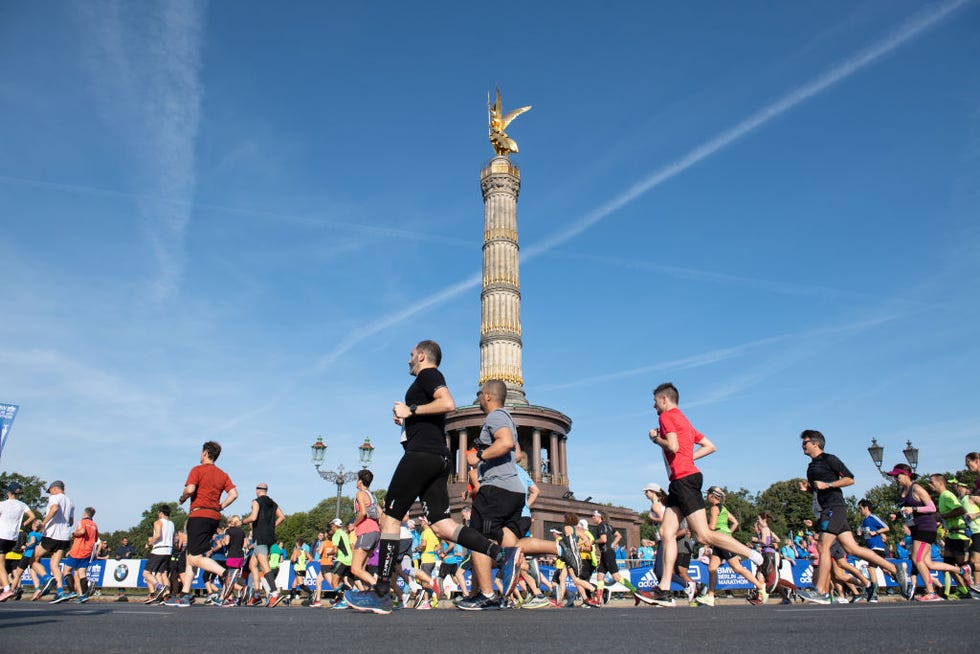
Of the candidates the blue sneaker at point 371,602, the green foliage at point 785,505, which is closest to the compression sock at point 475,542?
the blue sneaker at point 371,602

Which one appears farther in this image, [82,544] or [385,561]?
[82,544]

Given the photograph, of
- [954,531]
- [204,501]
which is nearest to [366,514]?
[204,501]

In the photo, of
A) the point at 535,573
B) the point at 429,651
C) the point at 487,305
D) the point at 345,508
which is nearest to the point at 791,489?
the point at 487,305

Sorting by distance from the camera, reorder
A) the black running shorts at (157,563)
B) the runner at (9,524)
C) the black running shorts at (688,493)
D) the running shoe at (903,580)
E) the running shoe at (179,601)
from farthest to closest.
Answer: the black running shorts at (157,563) < the runner at (9,524) < the running shoe at (179,601) < the running shoe at (903,580) < the black running shorts at (688,493)

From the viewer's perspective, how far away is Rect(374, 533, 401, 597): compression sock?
5.50 meters

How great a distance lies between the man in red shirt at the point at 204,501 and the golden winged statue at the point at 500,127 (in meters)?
37.7

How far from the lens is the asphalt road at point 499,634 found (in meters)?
2.96

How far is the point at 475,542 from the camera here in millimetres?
5453

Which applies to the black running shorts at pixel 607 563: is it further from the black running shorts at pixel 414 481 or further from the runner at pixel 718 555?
the black running shorts at pixel 414 481

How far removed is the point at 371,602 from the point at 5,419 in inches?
400

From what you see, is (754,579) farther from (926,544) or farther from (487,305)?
(487,305)

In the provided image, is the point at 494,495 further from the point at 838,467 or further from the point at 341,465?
the point at 341,465

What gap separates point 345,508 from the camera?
83625mm

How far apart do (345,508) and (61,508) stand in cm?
7591
